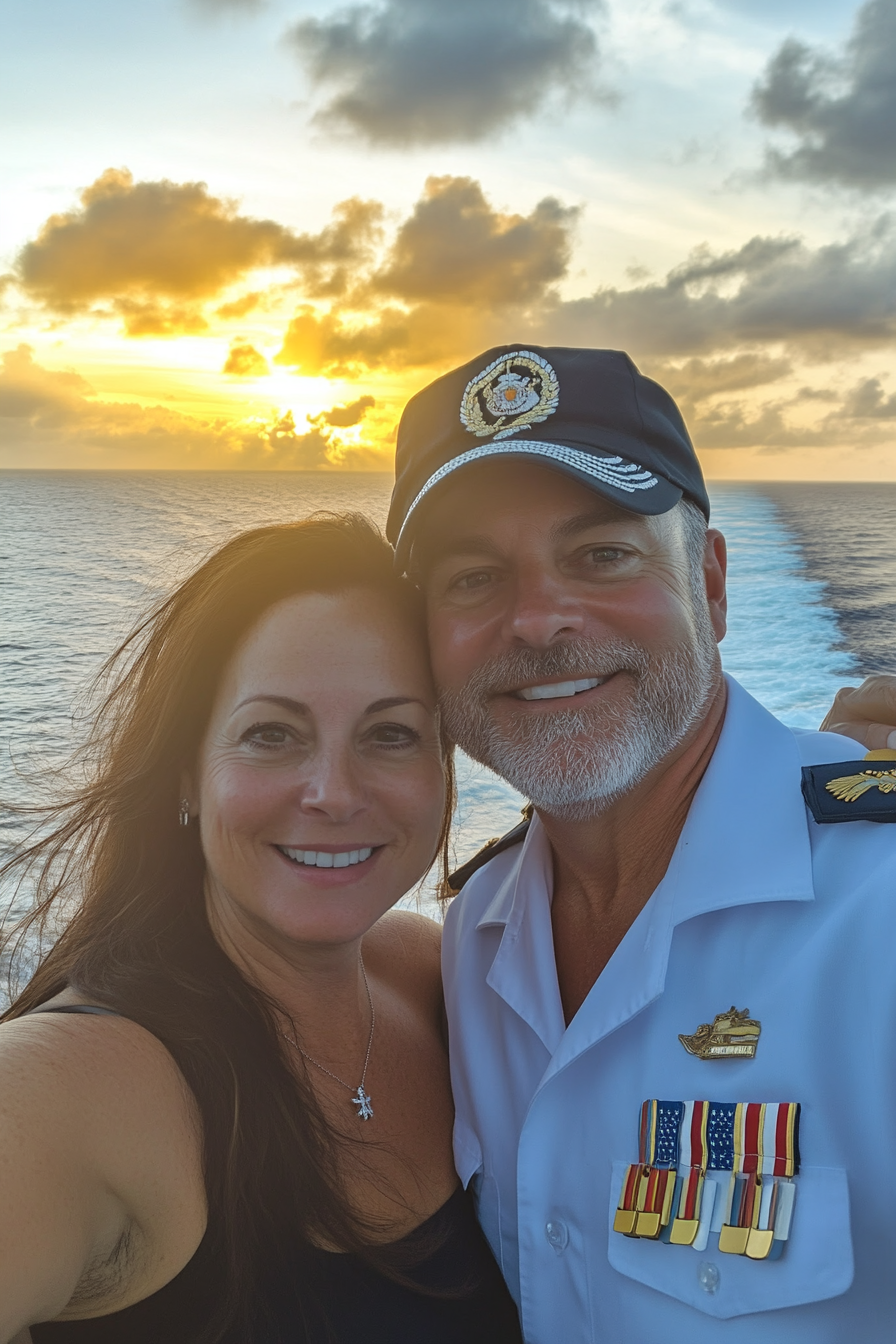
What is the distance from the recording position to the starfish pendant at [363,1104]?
103 inches

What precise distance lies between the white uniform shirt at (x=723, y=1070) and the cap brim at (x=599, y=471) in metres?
0.51

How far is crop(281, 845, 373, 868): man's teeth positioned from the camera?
251 cm

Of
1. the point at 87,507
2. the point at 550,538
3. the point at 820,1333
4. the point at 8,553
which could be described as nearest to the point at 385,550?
the point at 550,538

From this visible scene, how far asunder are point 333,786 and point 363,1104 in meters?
0.84

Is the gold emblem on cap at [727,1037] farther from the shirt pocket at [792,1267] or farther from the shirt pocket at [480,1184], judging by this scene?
the shirt pocket at [480,1184]

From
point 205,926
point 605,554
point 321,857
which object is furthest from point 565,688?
point 205,926

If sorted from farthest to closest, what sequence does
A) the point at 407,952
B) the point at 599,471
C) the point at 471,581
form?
1. the point at 407,952
2. the point at 471,581
3. the point at 599,471

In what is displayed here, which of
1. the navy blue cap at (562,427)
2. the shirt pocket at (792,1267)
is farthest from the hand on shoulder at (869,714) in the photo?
the shirt pocket at (792,1267)

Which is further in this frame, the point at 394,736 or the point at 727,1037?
the point at 394,736

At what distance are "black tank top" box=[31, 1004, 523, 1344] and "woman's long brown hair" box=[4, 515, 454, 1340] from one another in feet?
0.14

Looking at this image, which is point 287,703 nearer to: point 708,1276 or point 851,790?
point 851,790

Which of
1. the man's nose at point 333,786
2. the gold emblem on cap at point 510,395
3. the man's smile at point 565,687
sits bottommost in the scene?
the man's nose at point 333,786

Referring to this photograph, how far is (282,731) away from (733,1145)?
4.26 ft

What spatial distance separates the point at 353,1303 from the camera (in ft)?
7.37
